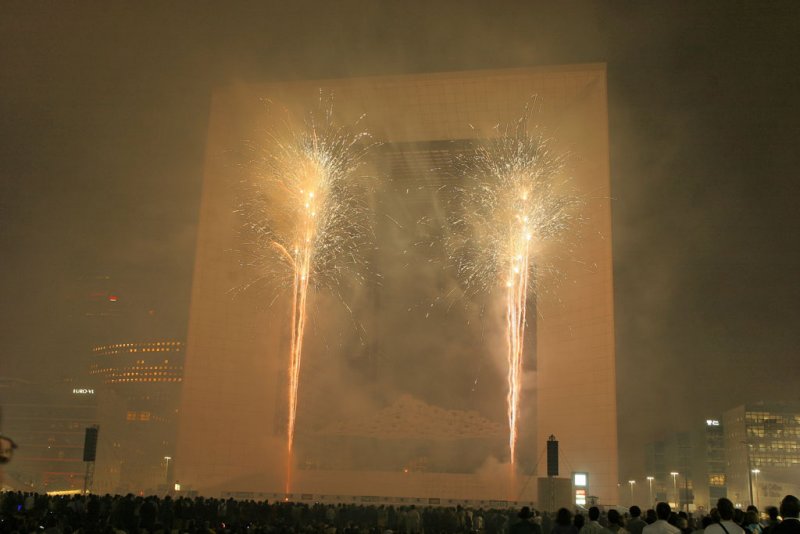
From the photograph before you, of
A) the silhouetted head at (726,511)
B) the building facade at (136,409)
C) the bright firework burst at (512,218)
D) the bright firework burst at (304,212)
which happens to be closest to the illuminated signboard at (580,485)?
the bright firework burst at (512,218)

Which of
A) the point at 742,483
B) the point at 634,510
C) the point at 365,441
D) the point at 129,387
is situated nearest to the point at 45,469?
the point at 129,387

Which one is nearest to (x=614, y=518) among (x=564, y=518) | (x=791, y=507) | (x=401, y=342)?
(x=564, y=518)

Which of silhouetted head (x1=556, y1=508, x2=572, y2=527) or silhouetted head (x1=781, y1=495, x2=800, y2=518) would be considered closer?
silhouetted head (x1=781, y1=495, x2=800, y2=518)

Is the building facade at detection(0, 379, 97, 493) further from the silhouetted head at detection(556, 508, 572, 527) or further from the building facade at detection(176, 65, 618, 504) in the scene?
the silhouetted head at detection(556, 508, 572, 527)

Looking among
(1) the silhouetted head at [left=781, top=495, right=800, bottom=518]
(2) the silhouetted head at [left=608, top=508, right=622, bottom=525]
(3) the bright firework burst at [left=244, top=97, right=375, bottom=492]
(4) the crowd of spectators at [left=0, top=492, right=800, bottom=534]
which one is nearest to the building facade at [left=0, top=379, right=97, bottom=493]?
(3) the bright firework burst at [left=244, top=97, right=375, bottom=492]

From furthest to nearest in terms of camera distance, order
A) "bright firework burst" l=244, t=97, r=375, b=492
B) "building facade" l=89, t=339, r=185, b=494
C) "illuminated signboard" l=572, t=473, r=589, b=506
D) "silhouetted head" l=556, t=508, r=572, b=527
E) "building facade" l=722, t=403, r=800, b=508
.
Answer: "building facade" l=89, t=339, r=185, b=494, "building facade" l=722, t=403, r=800, b=508, "bright firework burst" l=244, t=97, r=375, b=492, "illuminated signboard" l=572, t=473, r=589, b=506, "silhouetted head" l=556, t=508, r=572, b=527

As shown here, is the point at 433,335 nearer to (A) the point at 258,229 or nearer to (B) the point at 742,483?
(A) the point at 258,229
